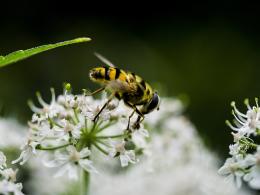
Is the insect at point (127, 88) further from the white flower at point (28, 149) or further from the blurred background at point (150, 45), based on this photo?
the blurred background at point (150, 45)

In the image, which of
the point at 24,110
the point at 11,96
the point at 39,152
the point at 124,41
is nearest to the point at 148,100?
the point at 39,152

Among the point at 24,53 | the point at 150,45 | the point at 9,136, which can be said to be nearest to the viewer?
the point at 24,53

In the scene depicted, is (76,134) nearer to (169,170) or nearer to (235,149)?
(235,149)

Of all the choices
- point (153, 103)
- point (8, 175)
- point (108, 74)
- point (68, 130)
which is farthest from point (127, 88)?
point (8, 175)

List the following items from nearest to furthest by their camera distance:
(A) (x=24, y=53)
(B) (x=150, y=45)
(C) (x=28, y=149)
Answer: (A) (x=24, y=53) → (C) (x=28, y=149) → (B) (x=150, y=45)

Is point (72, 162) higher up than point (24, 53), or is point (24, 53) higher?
point (24, 53)

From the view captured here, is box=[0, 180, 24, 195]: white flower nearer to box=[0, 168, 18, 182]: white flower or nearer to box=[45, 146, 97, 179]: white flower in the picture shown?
box=[0, 168, 18, 182]: white flower
